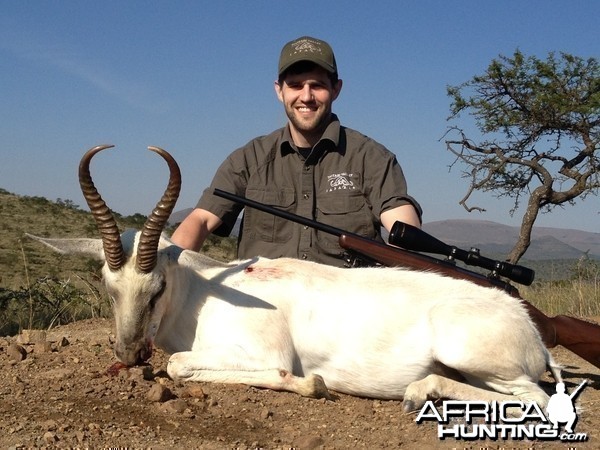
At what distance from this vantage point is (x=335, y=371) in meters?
5.81

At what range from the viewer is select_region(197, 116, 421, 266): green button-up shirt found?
7.93 meters

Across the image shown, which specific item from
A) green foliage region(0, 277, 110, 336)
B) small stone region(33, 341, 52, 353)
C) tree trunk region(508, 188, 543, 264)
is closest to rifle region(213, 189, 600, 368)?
small stone region(33, 341, 52, 353)

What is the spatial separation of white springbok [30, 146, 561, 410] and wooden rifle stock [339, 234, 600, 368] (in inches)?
17.1

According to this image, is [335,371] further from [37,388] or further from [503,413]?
[37,388]

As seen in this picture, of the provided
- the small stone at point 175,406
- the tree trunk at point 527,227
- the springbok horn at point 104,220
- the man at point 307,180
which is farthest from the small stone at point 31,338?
the tree trunk at point 527,227

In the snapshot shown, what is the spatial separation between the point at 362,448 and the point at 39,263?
1068 inches

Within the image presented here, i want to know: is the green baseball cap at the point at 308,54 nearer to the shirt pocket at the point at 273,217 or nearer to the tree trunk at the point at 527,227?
the shirt pocket at the point at 273,217

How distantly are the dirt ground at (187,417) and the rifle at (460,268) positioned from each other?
0.52 metres

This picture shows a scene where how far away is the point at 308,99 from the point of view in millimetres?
8109

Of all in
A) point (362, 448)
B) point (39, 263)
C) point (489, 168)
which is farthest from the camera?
point (39, 263)

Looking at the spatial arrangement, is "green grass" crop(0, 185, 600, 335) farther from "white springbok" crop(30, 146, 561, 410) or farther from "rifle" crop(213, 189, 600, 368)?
"rifle" crop(213, 189, 600, 368)

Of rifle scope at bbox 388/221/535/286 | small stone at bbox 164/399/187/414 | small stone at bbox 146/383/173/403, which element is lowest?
small stone at bbox 164/399/187/414

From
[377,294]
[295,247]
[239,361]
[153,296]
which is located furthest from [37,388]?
[295,247]

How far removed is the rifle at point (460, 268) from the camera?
633cm
